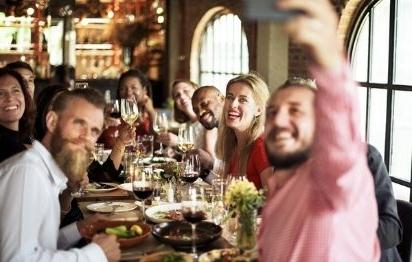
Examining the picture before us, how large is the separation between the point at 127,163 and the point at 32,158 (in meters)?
1.70

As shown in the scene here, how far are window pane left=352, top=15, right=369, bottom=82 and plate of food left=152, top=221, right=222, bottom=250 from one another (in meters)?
2.45

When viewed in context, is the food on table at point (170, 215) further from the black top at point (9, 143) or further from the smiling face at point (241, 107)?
the black top at point (9, 143)

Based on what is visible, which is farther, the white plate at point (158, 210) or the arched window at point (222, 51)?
the arched window at point (222, 51)

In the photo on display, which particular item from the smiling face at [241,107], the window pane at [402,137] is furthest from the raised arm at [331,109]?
the window pane at [402,137]

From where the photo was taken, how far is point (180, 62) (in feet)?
27.1

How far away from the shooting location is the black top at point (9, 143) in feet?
9.62

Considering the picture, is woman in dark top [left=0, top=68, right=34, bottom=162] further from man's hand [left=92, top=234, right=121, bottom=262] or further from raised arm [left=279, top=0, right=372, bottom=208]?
raised arm [left=279, top=0, right=372, bottom=208]

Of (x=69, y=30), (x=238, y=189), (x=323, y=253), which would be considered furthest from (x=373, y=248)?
(x=69, y=30)

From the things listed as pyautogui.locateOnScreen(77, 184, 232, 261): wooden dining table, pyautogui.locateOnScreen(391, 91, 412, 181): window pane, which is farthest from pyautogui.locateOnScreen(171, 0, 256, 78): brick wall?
pyautogui.locateOnScreen(77, 184, 232, 261): wooden dining table

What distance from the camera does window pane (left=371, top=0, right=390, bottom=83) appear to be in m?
3.90

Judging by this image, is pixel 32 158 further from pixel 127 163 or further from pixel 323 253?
pixel 127 163

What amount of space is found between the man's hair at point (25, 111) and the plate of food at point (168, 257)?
1.77 m

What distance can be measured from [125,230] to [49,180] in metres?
0.36

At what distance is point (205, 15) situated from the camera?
725 centimetres
